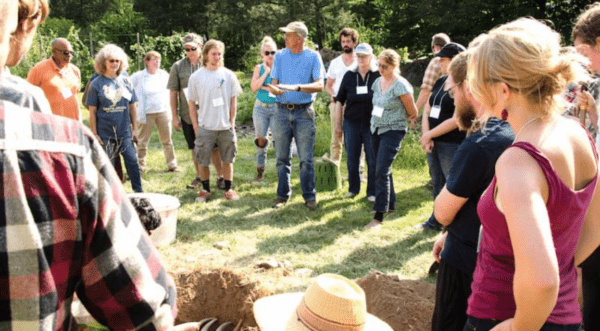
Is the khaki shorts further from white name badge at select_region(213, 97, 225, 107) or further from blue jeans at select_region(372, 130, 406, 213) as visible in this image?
blue jeans at select_region(372, 130, 406, 213)

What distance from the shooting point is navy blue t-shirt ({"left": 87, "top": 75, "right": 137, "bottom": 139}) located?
6.54m

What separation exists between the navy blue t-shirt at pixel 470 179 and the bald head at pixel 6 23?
2002mm

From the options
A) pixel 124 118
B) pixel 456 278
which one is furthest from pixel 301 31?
pixel 456 278

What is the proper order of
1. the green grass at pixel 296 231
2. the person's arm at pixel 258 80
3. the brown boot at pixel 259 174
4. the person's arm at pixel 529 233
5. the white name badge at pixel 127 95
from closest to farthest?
the person's arm at pixel 529 233, the green grass at pixel 296 231, the white name badge at pixel 127 95, the person's arm at pixel 258 80, the brown boot at pixel 259 174

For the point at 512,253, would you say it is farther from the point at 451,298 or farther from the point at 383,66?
the point at 383,66

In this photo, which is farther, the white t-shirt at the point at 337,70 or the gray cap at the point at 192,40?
the white t-shirt at the point at 337,70

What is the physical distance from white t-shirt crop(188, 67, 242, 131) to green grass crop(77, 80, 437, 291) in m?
1.04

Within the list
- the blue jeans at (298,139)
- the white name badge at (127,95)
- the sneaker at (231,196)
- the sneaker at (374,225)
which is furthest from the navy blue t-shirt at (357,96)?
the white name badge at (127,95)

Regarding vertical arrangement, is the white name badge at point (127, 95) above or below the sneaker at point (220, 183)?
above

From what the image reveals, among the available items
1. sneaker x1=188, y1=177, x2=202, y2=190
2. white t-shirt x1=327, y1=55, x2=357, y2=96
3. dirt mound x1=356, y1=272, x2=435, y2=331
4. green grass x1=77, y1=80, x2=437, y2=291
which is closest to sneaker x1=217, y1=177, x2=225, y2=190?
green grass x1=77, y1=80, x2=437, y2=291

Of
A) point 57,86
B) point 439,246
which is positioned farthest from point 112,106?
point 439,246

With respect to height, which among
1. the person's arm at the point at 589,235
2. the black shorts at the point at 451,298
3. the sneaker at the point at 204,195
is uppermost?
the person's arm at the point at 589,235

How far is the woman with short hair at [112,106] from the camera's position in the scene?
6.52 m

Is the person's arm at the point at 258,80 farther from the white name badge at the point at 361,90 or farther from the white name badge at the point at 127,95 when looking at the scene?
the white name badge at the point at 127,95
